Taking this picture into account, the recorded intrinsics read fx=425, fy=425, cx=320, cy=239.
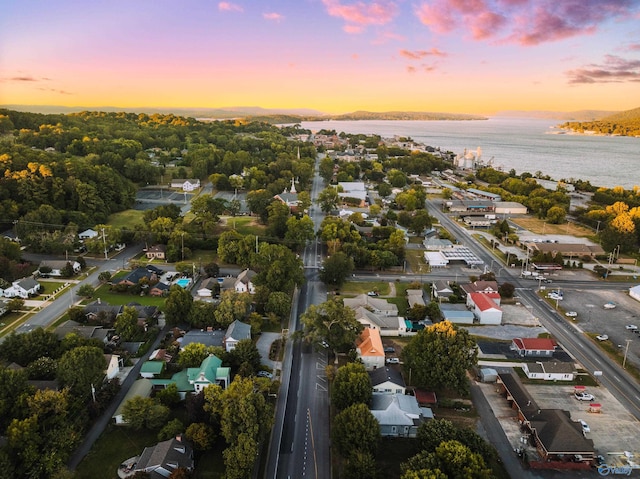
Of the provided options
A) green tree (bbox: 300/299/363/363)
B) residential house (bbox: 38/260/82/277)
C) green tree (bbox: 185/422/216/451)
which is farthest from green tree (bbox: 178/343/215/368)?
residential house (bbox: 38/260/82/277)

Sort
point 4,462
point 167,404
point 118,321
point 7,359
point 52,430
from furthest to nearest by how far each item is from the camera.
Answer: point 118,321
point 7,359
point 167,404
point 52,430
point 4,462

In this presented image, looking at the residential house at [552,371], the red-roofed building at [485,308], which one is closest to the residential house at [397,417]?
the residential house at [552,371]

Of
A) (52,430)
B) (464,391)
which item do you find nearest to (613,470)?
(464,391)

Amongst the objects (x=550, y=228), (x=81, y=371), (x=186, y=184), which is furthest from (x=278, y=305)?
(x=186, y=184)

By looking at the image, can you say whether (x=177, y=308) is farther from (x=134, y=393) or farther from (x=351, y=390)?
(x=351, y=390)

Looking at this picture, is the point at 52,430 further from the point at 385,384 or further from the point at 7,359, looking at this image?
the point at 385,384

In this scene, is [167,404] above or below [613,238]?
below

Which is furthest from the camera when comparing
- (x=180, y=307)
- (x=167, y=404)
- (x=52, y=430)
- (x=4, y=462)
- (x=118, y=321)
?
(x=180, y=307)

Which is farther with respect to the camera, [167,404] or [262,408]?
[167,404]
